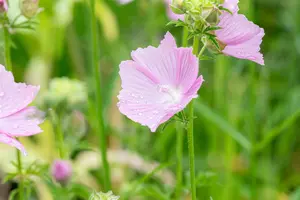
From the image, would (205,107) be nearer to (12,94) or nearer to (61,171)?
(61,171)

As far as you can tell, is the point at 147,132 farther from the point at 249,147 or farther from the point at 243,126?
the point at 249,147

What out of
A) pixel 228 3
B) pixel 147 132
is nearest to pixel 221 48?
pixel 228 3

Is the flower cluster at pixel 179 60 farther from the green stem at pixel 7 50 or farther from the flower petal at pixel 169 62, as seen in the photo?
the green stem at pixel 7 50

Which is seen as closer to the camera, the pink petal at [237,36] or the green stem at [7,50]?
the pink petal at [237,36]

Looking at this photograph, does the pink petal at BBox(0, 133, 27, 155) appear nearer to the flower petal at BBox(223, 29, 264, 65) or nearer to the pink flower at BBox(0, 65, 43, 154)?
the pink flower at BBox(0, 65, 43, 154)

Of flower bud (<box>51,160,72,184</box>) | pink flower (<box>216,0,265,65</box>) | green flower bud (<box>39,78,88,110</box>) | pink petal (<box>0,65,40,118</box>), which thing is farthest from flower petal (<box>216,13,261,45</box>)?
green flower bud (<box>39,78,88,110</box>)

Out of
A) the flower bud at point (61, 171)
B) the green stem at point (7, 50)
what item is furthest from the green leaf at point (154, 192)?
the green stem at point (7, 50)

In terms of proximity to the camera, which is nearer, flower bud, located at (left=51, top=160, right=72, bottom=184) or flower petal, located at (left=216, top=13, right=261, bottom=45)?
flower petal, located at (left=216, top=13, right=261, bottom=45)
